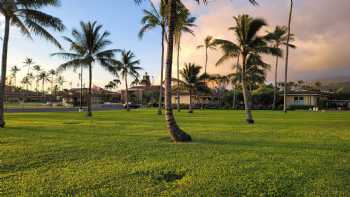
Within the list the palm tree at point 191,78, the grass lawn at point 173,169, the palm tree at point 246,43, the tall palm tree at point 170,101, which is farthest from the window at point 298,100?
the tall palm tree at point 170,101

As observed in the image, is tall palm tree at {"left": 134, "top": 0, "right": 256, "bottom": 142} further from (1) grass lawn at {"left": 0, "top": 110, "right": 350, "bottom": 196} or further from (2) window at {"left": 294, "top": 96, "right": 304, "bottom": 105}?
(2) window at {"left": 294, "top": 96, "right": 304, "bottom": 105}

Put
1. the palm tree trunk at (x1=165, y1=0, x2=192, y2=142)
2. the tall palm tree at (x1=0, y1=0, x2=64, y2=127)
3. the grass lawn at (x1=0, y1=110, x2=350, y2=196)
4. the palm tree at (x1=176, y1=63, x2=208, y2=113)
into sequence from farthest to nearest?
the palm tree at (x1=176, y1=63, x2=208, y2=113) < the tall palm tree at (x1=0, y1=0, x2=64, y2=127) < the palm tree trunk at (x1=165, y1=0, x2=192, y2=142) < the grass lawn at (x1=0, y1=110, x2=350, y2=196)

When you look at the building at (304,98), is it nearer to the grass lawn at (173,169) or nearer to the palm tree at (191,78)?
the palm tree at (191,78)

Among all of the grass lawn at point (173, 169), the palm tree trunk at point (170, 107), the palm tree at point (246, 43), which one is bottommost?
the grass lawn at point (173, 169)

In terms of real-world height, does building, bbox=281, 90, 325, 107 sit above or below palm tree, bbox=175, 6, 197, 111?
below

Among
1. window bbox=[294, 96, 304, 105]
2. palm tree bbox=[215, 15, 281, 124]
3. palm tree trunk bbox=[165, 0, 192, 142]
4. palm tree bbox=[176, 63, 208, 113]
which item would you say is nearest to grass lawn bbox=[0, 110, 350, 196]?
palm tree trunk bbox=[165, 0, 192, 142]

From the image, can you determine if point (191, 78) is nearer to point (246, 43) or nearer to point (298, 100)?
point (246, 43)

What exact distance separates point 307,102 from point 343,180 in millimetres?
49258

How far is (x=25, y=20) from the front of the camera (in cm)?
1492

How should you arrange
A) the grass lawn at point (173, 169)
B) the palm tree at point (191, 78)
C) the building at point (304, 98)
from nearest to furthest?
the grass lawn at point (173, 169) < the palm tree at point (191, 78) < the building at point (304, 98)

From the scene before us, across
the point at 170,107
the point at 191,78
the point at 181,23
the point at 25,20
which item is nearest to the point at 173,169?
the point at 170,107

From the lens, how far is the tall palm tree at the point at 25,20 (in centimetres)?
1402

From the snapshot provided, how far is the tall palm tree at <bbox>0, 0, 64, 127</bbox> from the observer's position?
14.0 metres

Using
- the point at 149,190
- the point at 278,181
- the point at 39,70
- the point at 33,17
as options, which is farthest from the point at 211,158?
the point at 39,70
